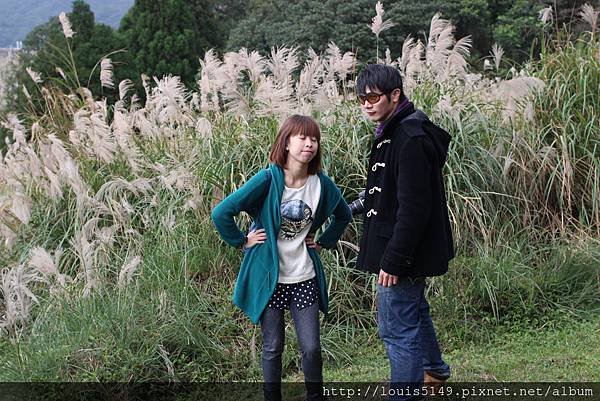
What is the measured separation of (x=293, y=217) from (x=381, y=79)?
802 mm

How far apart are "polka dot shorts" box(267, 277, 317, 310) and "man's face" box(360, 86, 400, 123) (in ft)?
2.98

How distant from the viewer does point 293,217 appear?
3.74m

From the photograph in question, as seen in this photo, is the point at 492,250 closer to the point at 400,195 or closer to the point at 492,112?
the point at 492,112

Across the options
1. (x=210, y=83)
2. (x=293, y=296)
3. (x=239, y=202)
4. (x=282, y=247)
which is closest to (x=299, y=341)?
(x=293, y=296)

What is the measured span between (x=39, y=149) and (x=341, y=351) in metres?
3.69

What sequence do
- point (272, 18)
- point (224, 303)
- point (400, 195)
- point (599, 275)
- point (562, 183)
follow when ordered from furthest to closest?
1. point (272, 18)
2. point (562, 183)
3. point (599, 275)
4. point (224, 303)
5. point (400, 195)

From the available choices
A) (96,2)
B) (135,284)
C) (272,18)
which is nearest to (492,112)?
(135,284)

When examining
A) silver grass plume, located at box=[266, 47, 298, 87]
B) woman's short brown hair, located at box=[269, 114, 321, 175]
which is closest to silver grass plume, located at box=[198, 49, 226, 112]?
silver grass plume, located at box=[266, 47, 298, 87]

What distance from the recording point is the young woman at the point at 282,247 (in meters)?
3.70

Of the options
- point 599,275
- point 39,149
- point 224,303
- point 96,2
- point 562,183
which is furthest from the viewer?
point 96,2

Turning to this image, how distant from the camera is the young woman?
3697 mm

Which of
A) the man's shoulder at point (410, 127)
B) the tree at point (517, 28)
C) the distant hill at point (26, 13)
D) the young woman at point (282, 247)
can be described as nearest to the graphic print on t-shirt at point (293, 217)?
the young woman at point (282, 247)

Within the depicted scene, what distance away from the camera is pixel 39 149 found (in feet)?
23.0

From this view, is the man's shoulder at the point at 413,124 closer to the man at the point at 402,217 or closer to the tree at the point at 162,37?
the man at the point at 402,217
